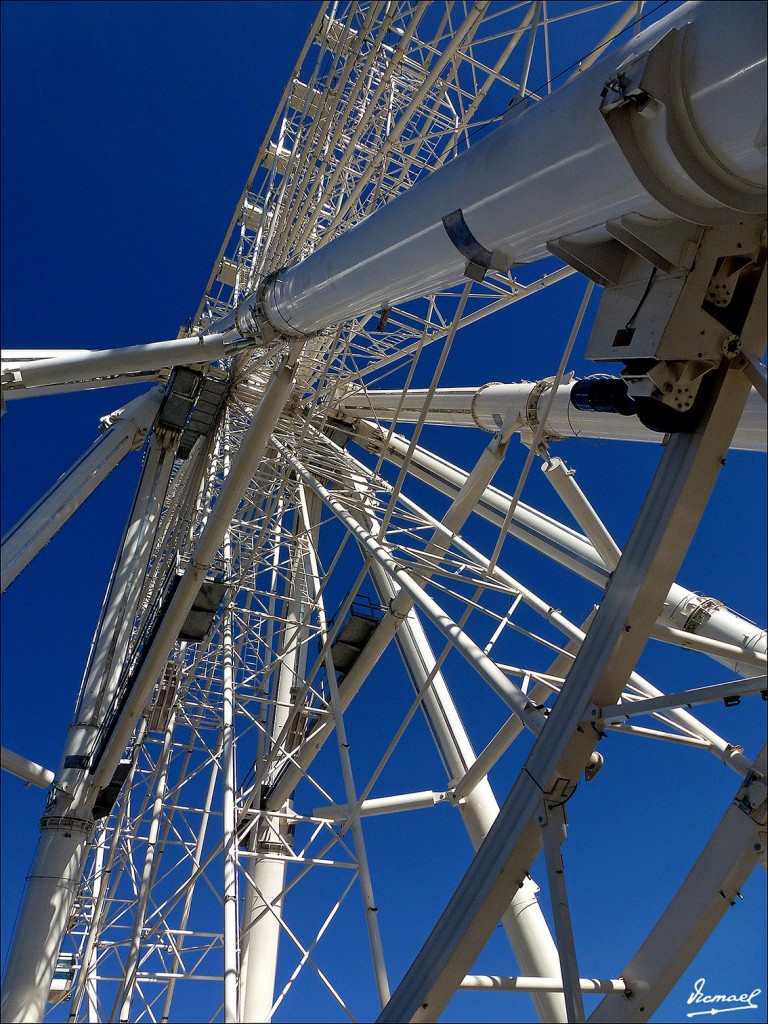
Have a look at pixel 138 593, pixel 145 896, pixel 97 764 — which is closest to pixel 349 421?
pixel 138 593

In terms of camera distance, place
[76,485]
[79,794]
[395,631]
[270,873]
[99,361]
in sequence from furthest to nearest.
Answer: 1. [270,873]
2. [76,485]
3. [79,794]
4. [395,631]
5. [99,361]

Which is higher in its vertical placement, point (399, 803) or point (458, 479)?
point (458, 479)

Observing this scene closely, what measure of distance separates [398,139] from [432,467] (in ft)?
18.9

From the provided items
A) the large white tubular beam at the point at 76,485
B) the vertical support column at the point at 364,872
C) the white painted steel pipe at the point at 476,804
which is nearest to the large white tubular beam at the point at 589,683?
the white painted steel pipe at the point at 476,804

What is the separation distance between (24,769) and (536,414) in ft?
29.5

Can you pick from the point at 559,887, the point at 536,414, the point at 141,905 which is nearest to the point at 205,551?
the point at 141,905

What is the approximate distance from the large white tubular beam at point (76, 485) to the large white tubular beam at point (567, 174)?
8308mm

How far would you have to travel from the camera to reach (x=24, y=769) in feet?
38.9

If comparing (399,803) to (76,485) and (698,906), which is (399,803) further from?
(76,485)

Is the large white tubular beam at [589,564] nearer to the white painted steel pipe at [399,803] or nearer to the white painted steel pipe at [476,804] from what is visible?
the white painted steel pipe at [476,804]

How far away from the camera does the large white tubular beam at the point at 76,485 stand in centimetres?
1319

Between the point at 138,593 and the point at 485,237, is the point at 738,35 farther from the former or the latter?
the point at 138,593

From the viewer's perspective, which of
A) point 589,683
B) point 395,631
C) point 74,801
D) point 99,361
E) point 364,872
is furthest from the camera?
point 74,801

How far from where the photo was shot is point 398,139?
1353 cm
